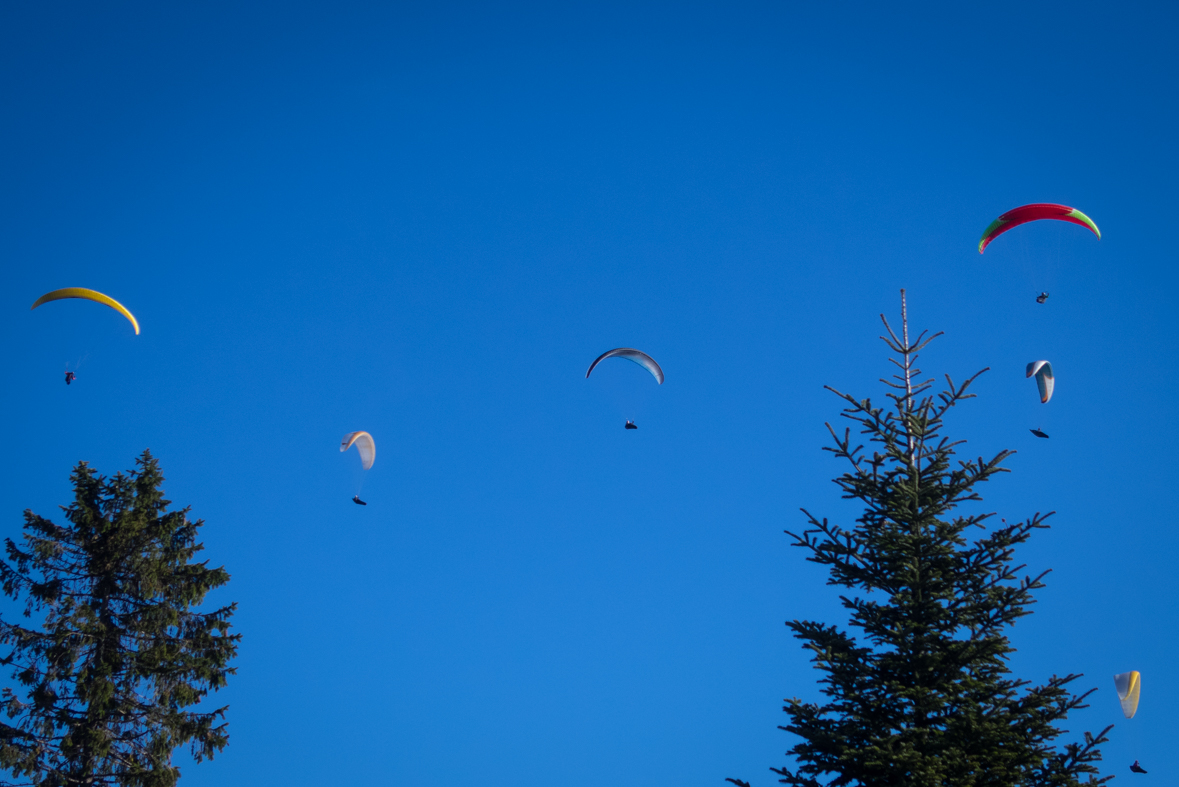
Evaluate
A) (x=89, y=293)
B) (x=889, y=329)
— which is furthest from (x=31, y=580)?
(x=889, y=329)

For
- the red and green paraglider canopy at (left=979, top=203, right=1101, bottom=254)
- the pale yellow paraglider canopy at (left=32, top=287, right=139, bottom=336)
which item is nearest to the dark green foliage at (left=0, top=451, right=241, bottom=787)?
the pale yellow paraglider canopy at (left=32, top=287, right=139, bottom=336)

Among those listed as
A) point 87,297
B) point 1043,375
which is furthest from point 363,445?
point 1043,375

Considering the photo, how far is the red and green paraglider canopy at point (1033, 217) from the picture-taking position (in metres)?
26.4

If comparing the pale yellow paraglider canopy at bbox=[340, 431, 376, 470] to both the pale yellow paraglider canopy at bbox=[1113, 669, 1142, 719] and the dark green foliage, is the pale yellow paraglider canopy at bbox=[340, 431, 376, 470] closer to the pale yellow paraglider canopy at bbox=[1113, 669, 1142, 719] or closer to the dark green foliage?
the dark green foliage

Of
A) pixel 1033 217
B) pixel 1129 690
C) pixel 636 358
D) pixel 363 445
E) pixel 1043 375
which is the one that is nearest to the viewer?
pixel 1129 690

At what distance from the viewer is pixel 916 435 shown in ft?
37.2

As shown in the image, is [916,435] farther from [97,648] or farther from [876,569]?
[97,648]

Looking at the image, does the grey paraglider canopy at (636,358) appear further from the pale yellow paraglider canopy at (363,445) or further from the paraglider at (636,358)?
the pale yellow paraglider canopy at (363,445)

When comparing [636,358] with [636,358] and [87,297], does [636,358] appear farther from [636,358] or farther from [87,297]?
[87,297]

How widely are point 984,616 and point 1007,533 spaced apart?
1014 millimetres

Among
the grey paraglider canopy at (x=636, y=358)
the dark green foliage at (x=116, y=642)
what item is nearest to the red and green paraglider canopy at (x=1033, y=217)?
the grey paraglider canopy at (x=636, y=358)

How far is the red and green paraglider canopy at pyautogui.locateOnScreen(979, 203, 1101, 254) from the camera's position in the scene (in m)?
26.4

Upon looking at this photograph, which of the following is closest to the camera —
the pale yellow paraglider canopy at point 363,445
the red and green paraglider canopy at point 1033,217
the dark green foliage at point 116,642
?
the dark green foliage at point 116,642

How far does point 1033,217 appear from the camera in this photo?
26.5 metres
